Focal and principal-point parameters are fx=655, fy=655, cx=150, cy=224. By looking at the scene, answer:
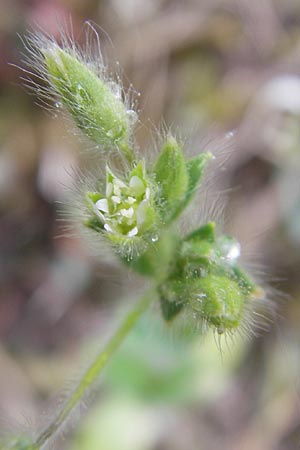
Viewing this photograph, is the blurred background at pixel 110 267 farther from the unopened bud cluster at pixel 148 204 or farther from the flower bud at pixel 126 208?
the flower bud at pixel 126 208

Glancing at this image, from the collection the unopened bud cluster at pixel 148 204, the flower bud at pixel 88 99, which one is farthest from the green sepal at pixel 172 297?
the flower bud at pixel 88 99

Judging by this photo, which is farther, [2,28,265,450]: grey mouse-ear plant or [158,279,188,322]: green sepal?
[158,279,188,322]: green sepal

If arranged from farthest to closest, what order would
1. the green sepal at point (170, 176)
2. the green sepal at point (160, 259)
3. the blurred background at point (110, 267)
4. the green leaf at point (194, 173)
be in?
1. the blurred background at point (110, 267)
2. the green sepal at point (160, 259)
3. the green leaf at point (194, 173)
4. the green sepal at point (170, 176)

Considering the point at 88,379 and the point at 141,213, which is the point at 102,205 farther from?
the point at 88,379

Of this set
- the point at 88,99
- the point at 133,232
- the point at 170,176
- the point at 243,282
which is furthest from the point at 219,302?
the point at 88,99

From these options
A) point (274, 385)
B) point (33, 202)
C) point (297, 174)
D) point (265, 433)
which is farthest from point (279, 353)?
point (33, 202)

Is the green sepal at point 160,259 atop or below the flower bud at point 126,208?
below

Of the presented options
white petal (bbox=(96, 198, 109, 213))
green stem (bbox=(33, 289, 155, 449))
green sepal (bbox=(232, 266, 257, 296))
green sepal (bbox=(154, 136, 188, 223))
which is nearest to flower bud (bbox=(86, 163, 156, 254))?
white petal (bbox=(96, 198, 109, 213))

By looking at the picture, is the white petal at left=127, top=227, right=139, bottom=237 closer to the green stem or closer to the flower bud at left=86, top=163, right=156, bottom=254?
the flower bud at left=86, top=163, right=156, bottom=254

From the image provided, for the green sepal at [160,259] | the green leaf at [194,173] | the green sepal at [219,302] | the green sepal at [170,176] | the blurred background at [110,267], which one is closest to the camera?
the green sepal at [219,302]
